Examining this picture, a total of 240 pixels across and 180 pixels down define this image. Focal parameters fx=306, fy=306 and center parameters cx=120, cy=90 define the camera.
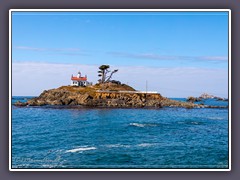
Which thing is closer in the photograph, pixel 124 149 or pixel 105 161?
pixel 105 161

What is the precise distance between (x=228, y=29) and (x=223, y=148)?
2973mm

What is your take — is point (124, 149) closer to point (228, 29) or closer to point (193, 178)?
point (193, 178)

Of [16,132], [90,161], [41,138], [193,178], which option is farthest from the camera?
[41,138]

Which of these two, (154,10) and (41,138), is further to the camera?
(41,138)

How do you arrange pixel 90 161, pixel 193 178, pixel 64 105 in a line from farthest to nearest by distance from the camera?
pixel 64 105, pixel 90 161, pixel 193 178

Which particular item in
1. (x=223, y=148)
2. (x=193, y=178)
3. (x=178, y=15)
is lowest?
(x=193, y=178)
